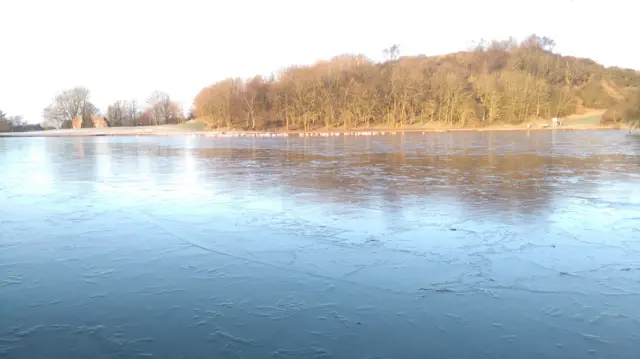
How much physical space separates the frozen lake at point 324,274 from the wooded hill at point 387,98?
65.6 metres

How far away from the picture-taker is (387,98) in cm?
7725

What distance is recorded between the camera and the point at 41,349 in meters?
3.62

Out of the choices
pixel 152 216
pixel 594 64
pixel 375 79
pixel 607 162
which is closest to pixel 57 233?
pixel 152 216

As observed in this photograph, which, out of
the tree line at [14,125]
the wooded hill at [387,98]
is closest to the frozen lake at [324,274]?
the wooded hill at [387,98]

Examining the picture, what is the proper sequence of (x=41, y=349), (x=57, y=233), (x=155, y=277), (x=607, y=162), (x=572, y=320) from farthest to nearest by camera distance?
(x=607, y=162), (x=57, y=233), (x=155, y=277), (x=572, y=320), (x=41, y=349)

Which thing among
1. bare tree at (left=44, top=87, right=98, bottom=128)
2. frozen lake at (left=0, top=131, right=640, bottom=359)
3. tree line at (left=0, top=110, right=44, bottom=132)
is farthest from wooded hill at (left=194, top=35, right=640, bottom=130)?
frozen lake at (left=0, top=131, right=640, bottom=359)

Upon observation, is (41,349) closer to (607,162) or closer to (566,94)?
(607,162)

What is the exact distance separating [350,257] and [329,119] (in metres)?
73.9

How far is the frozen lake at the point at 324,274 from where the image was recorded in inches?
147

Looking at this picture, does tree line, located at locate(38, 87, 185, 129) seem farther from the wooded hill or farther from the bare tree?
the wooded hill

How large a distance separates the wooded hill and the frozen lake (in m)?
65.6

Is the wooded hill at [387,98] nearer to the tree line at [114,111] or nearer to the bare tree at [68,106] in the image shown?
Answer: the tree line at [114,111]

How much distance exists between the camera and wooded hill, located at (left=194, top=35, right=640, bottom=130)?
74.4 metres

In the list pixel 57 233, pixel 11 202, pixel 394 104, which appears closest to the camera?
pixel 57 233
